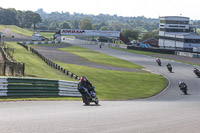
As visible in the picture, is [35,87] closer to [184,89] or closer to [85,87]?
[85,87]

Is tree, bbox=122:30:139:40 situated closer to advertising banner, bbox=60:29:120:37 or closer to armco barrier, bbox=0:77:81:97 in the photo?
advertising banner, bbox=60:29:120:37

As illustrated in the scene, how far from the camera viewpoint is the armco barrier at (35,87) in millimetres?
18891

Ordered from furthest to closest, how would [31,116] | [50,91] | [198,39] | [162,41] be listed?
[162,41], [198,39], [50,91], [31,116]

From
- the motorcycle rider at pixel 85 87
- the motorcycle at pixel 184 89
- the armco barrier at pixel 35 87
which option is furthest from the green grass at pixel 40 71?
the motorcycle rider at pixel 85 87

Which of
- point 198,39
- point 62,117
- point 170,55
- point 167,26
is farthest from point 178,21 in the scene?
point 62,117

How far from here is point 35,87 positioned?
20.5 meters

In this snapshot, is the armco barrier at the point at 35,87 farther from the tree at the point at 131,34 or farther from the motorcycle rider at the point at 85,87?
the tree at the point at 131,34

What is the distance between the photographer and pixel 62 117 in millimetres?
12719

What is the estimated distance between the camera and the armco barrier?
62.0 ft

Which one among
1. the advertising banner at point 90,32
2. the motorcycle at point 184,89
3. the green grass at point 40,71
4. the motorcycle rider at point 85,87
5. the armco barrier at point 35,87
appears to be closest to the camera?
the motorcycle rider at point 85,87

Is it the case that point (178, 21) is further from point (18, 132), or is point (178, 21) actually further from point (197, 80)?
point (18, 132)

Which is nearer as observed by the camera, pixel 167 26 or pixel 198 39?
pixel 198 39

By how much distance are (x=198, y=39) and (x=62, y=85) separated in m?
104

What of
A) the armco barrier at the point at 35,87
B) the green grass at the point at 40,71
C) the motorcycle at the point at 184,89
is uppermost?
the armco barrier at the point at 35,87
